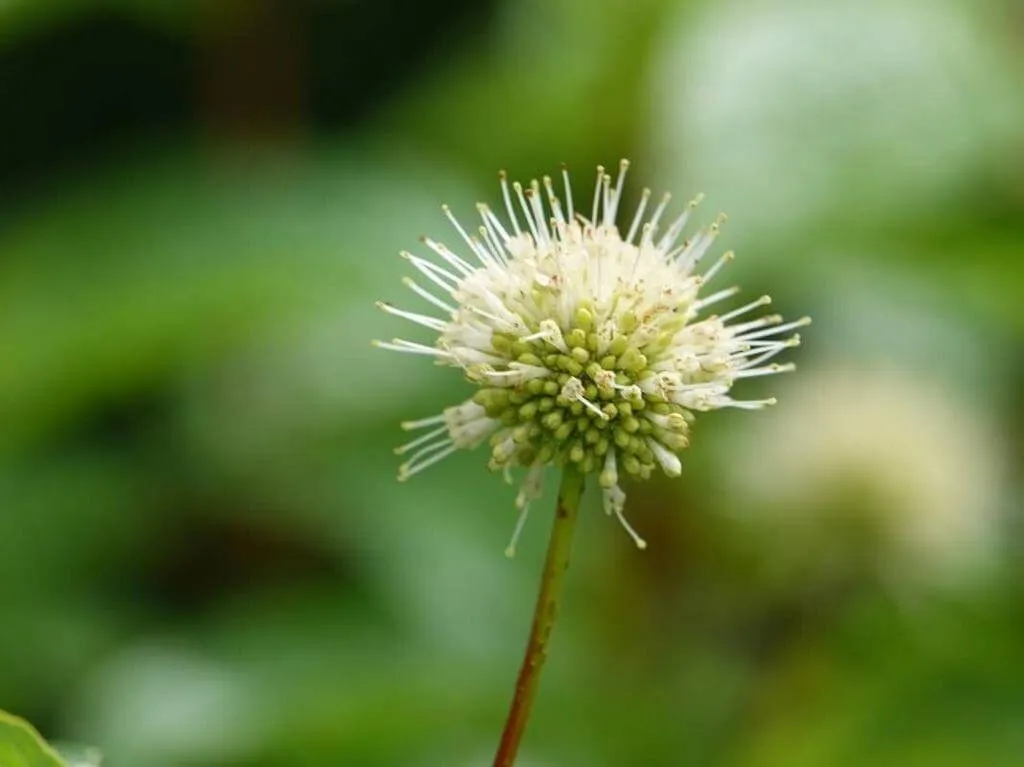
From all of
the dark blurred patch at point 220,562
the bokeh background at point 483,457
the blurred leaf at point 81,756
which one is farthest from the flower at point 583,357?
the dark blurred patch at point 220,562

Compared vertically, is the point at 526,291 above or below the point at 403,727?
above

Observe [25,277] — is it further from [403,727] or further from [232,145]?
[403,727]

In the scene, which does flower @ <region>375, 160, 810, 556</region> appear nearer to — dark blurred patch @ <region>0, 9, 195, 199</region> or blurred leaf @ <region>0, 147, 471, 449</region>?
blurred leaf @ <region>0, 147, 471, 449</region>

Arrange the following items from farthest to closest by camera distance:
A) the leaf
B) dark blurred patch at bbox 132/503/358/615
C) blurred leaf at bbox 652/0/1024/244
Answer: dark blurred patch at bbox 132/503/358/615 < blurred leaf at bbox 652/0/1024/244 < the leaf

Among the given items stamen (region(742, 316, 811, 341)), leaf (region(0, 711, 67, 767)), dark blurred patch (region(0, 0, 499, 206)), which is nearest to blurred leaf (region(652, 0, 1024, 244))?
stamen (region(742, 316, 811, 341))

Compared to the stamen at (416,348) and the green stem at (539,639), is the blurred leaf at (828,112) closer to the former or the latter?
the stamen at (416,348)

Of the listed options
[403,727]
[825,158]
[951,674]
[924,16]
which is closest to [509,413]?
[403,727]
